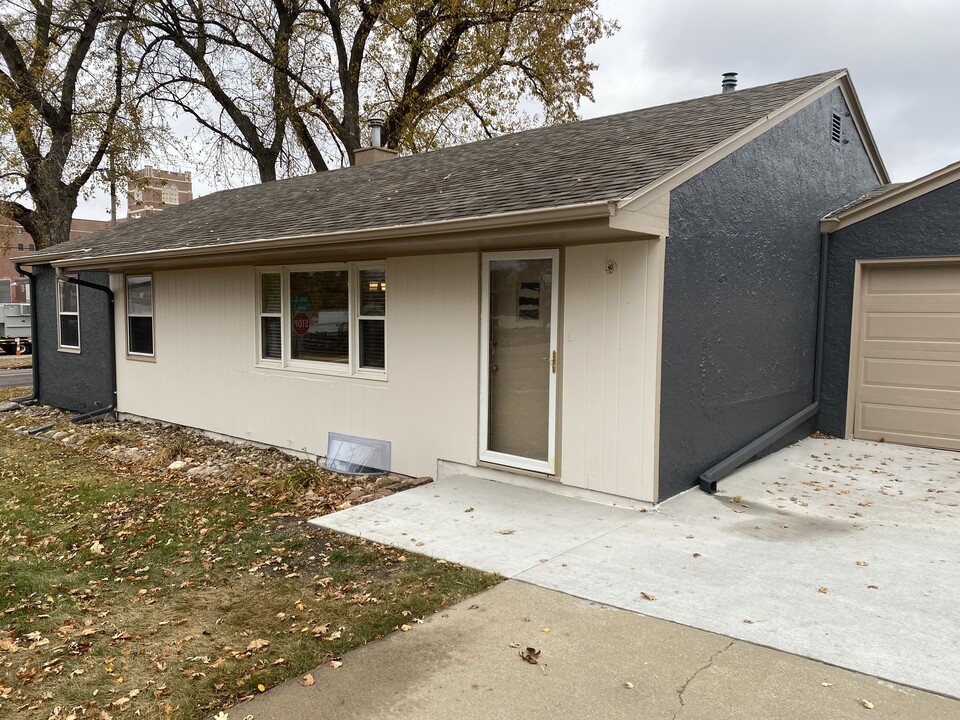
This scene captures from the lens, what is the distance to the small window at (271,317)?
892 centimetres

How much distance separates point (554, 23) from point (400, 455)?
59.5ft

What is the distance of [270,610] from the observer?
3.99 meters

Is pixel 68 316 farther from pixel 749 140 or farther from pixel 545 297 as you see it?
pixel 749 140

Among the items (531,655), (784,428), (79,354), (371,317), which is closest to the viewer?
(531,655)

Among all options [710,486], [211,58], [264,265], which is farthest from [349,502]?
[211,58]

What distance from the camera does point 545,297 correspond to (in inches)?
246

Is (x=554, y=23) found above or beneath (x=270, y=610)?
above

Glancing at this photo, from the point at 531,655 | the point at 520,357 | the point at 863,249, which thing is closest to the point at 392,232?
the point at 520,357

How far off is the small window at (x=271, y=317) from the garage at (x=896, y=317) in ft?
22.0

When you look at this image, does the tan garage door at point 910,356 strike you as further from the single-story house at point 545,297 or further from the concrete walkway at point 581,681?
the concrete walkway at point 581,681

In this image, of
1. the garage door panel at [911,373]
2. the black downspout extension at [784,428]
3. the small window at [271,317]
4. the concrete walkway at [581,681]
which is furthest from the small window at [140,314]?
the garage door panel at [911,373]

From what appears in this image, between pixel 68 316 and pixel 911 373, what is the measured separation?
44.1 ft

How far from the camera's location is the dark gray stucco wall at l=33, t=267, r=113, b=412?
11906 mm

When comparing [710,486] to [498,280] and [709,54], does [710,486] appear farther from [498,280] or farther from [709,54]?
[709,54]
